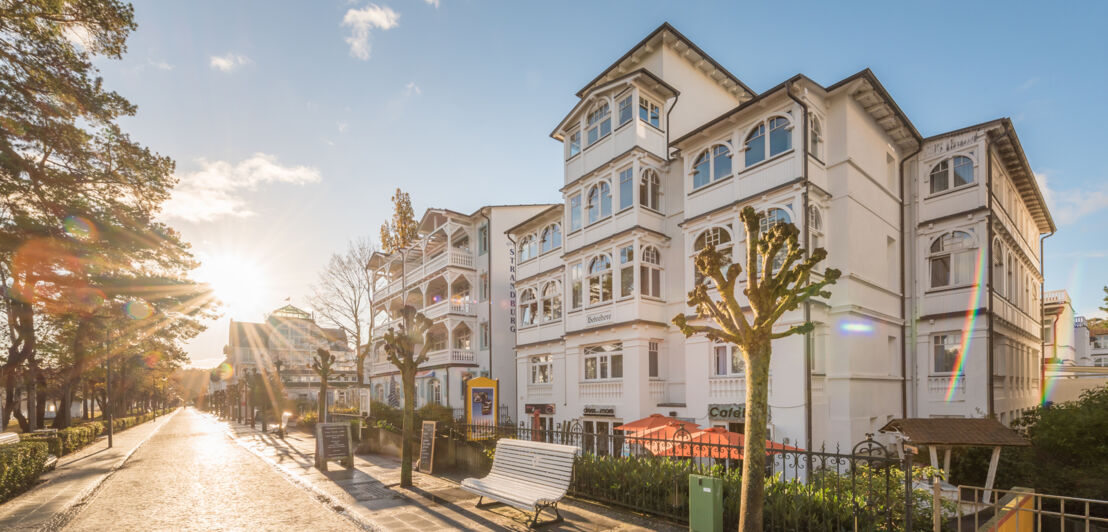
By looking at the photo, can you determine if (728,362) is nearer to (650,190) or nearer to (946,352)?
(650,190)

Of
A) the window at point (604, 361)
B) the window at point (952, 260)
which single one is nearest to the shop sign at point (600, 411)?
the window at point (604, 361)

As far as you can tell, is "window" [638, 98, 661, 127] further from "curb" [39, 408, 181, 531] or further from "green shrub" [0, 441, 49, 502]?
"green shrub" [0, 441, 49, 502]

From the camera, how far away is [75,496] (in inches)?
546

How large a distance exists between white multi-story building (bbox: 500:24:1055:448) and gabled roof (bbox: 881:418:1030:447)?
3798mm

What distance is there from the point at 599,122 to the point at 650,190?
3573 mm

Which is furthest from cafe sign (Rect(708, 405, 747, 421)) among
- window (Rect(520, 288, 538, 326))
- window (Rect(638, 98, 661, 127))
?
window (Rect(520, 288, 538, 326))

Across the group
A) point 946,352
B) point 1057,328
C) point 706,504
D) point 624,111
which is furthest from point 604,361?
point 1057,328

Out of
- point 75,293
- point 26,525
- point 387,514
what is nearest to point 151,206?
point 75,293

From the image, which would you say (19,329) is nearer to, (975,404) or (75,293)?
(75,293)

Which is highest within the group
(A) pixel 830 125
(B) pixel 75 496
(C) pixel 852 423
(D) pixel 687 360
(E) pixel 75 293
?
(A) pixel 830 125

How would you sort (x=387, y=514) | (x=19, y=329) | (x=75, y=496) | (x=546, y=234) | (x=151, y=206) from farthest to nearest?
(x=546, y=234) < (x=19, y=329) < (x=151, y=206) < (x=75, y=496) < (x=387, y=514)

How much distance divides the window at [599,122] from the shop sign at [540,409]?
1178 cm

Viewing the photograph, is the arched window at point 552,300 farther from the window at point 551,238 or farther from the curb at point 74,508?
the curb at point 74,508

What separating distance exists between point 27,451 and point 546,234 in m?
20.1
